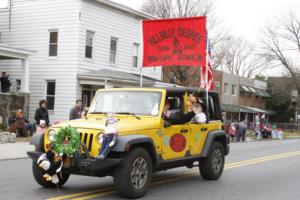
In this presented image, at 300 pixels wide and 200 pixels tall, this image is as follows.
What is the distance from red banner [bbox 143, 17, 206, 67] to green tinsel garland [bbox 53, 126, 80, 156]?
13.7 ft

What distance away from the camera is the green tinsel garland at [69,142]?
7855 millimetres

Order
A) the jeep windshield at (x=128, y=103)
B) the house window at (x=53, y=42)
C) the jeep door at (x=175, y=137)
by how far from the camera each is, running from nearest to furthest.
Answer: the jeep door at (x=175, y=137), the jeep windshield at (x=128, y=103), the house window at (x=53, y=42)

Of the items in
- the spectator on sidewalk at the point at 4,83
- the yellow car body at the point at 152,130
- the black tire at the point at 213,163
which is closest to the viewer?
the yellow car body at the point at 152,130

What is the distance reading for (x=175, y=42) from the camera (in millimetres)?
11805

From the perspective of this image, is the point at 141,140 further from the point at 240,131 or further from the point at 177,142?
the point at 240,131

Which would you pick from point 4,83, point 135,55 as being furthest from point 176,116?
point 135,55

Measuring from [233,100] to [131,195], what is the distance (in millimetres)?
50526

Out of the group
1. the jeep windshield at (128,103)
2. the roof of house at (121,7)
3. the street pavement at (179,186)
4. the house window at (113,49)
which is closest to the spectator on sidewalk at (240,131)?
the house window at (113,49)

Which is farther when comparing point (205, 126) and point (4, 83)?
point (4, 83)

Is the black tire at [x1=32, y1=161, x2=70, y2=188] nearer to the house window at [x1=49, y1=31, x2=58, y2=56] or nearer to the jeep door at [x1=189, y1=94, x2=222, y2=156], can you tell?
the jeep door at [x1=189, y1=94, x2=222, y2=156]

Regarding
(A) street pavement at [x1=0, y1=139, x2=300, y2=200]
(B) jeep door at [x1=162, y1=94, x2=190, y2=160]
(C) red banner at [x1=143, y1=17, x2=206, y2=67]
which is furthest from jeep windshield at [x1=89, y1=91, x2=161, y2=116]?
(C) red banner at [x1=143, y1=17, x2=206, y2=67]

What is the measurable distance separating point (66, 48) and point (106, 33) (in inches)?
110

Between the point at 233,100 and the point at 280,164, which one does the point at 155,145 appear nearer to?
the point at 280,164

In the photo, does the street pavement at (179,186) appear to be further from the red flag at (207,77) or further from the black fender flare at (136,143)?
the red flag at (207,77)
